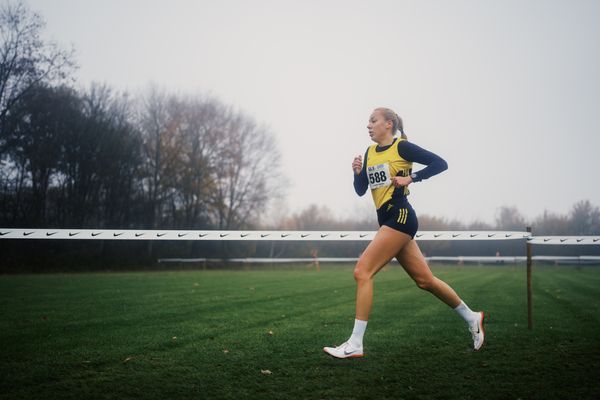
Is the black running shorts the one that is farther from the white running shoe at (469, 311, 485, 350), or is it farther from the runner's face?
the white running shoe at (469, 311, 485, 350)

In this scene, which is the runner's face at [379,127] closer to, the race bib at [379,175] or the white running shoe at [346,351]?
the race bib at [379,175]

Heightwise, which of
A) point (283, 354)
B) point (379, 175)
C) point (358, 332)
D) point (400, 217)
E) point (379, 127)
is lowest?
point (283, 354)

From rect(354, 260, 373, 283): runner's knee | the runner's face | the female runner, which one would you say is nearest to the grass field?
the female runner

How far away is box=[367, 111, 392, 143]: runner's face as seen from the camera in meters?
4.84

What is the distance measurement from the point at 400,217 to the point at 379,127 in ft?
3.39

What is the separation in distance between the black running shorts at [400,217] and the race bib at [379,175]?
0.22m

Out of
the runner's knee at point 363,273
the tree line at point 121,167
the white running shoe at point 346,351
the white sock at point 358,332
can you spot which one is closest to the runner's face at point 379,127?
the runner's knee at point 363,273

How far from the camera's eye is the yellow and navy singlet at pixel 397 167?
15.0 feet

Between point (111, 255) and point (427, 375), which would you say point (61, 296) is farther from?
point (111, 255)

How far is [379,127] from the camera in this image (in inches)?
191

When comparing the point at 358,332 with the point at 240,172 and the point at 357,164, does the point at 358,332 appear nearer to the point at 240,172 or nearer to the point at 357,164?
the point at 357,164

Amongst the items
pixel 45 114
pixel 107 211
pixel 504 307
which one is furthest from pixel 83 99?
pixel 504 307

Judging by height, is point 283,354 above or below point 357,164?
below

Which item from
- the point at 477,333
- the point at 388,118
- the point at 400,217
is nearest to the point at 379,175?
the point at 400,217
